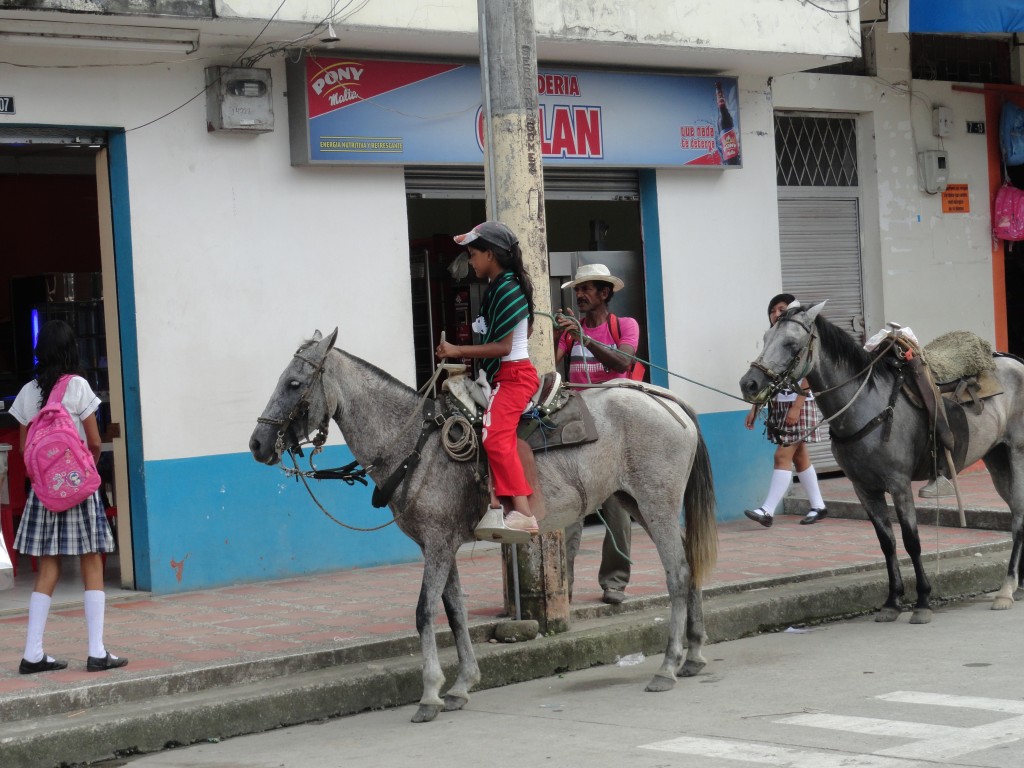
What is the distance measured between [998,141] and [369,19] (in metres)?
8.21

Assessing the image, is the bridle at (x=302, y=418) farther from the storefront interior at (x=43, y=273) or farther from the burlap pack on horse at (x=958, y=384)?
the storefront interior at (x=43, y=273)

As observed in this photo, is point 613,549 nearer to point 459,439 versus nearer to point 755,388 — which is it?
point 755,388

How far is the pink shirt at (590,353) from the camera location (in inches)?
341

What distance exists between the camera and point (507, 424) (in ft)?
22.1

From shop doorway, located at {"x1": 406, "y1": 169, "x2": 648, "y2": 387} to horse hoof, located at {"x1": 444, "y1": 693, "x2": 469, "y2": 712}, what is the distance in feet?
15.5

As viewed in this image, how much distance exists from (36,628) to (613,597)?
3.39m

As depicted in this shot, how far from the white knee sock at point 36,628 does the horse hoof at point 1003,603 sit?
566 cm

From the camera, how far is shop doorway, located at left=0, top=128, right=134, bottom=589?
31.6 ft

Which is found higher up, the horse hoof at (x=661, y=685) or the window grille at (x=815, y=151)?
the window grille at (x=815, y=151)

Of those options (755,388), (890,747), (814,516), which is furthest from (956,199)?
(890,747)

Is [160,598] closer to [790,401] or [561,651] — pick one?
[561,651]

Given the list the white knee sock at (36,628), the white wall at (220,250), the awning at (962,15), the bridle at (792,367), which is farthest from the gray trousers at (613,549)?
the awning at (962,15)

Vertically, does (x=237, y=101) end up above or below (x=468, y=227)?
above

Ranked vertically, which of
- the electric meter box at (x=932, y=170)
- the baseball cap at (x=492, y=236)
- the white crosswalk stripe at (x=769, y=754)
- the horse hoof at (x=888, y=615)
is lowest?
the horse hoof at (x=888, y=615)
